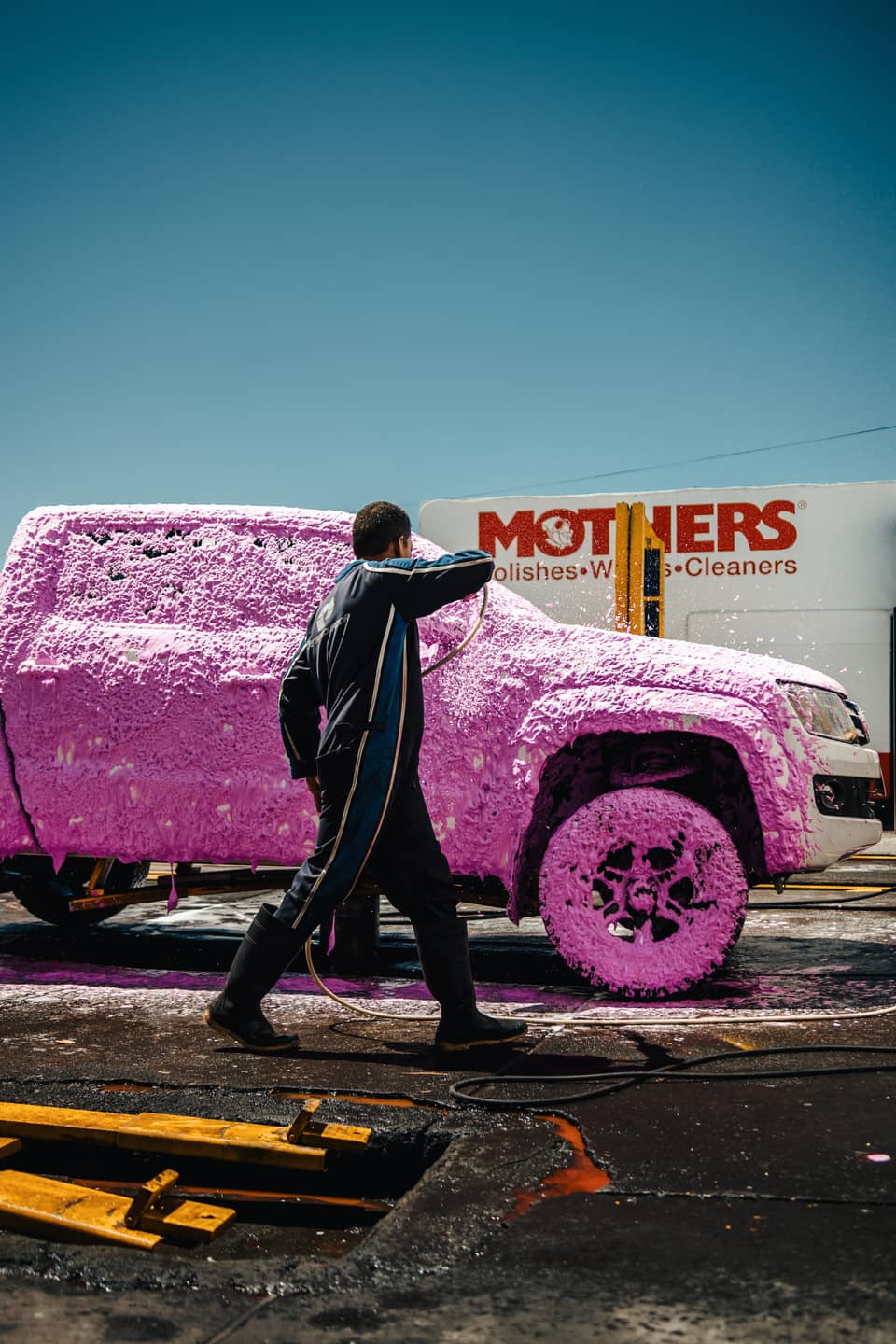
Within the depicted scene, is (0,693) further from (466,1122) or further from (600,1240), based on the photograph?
(600,1240)

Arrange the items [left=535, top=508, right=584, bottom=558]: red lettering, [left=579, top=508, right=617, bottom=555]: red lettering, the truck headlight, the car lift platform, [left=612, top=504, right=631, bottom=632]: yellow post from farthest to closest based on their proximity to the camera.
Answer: [left=535, top=508, right=584, bottom=558]: red lettering
[left=579, top=508, right=617, bottom=555]: red lettering
[left=612, top=504, right=631, bottom=632]: yellow post
the truck headlight
the car lift platform

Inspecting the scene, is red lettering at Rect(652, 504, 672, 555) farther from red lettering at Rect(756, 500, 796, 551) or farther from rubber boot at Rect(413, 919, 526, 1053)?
rubber boot at Rect(413, 919, 526, 1053)

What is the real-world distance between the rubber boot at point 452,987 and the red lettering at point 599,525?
521 inches

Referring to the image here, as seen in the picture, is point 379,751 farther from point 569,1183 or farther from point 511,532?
point 511,532

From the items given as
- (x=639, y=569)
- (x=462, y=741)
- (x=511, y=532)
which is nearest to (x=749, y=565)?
(x=639, y=569)

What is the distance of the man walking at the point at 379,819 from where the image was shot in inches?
150

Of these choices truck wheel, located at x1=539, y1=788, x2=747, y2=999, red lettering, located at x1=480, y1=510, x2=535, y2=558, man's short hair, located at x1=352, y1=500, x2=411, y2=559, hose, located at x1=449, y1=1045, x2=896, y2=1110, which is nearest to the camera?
hose, located at x1=449, y1=1045, x2=896, y2=1110

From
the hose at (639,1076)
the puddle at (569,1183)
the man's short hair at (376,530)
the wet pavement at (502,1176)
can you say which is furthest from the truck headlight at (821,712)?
the puddle at (569,1183)

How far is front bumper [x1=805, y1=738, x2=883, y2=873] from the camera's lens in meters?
4.59

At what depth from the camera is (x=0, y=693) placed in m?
5.26

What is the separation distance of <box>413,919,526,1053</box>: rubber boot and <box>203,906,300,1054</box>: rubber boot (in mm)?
391

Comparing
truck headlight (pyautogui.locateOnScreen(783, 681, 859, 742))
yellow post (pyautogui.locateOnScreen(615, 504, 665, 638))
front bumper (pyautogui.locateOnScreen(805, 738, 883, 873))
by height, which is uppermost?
yellow post (pyautogui.locateOnScreen(615, 504, 665, 638))

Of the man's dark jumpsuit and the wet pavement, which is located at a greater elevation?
the man's dark jumpsuit

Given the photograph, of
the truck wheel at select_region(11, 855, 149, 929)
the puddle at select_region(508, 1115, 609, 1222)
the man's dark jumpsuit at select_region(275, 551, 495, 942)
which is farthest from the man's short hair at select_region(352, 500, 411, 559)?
the truck wheel at select_region(11, 855, 149, 929)
